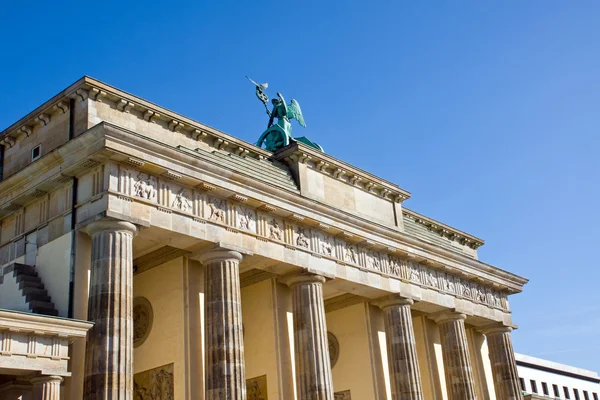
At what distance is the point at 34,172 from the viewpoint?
84.6ft

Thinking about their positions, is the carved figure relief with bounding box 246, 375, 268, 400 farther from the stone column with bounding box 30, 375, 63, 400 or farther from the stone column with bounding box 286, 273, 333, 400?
the stone column with bounding box 30, 375, 63, 400

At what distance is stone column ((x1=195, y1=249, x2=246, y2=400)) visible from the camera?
974 inches

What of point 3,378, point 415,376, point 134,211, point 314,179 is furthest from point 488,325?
point 3,378

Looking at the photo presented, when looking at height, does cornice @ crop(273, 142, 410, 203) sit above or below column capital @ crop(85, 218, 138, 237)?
above

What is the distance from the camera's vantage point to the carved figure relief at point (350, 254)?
3148 cm

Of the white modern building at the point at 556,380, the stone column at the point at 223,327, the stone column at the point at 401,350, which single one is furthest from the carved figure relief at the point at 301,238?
the white modern building at the point at 556,380

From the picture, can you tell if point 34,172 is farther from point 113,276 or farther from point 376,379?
point 376,379

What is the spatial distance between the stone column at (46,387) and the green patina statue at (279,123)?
671 inches

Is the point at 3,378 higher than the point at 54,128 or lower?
lower

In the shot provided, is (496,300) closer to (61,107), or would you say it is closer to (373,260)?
(373,260)

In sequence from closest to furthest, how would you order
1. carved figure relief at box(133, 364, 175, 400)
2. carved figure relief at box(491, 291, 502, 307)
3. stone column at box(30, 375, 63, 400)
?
stone column at box(30, 375, 63, 400) → carved figure relief at box(133, 364, 175, 400) → carved figure relief at box(491, 291, 502, 307)

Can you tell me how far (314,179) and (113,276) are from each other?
11338 millimetres

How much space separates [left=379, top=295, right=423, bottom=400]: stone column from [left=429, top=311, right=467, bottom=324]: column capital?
354cm

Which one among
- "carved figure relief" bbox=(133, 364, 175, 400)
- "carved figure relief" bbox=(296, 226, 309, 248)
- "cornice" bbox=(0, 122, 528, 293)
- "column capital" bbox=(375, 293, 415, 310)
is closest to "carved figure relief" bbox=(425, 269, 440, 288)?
"column capital" bbox=(375, 293, 415, 310)
